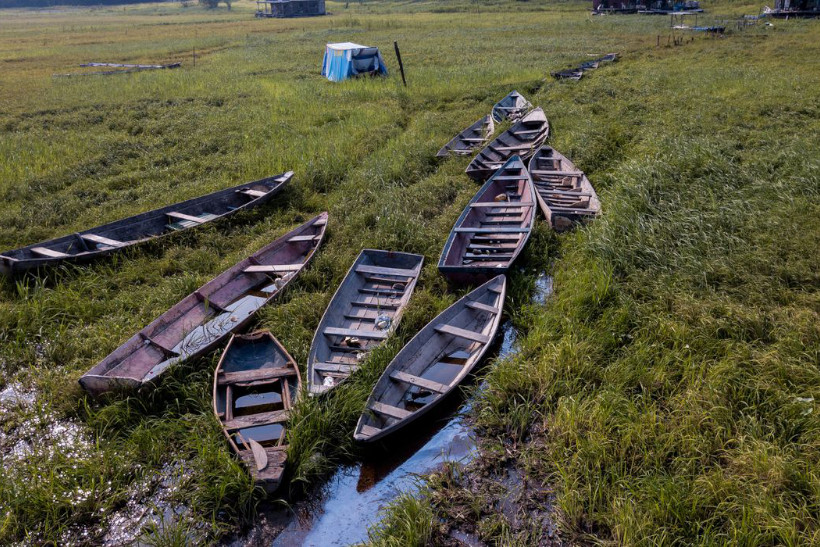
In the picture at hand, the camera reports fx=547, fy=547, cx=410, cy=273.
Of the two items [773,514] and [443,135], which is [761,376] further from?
[443,135]

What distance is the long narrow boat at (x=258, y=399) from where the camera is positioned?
15.8 feet

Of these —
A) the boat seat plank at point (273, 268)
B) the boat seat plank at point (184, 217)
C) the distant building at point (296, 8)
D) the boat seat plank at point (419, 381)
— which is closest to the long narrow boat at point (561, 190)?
the boat seat plank at point (273, 268)

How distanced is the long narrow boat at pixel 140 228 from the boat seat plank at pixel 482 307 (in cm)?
503

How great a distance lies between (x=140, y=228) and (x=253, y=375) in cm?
493

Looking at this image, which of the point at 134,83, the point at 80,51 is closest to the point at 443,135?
the point at 134,83

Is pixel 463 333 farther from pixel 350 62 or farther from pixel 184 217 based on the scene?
pixel 350 62

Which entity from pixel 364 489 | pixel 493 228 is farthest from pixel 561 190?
pixel 364 489

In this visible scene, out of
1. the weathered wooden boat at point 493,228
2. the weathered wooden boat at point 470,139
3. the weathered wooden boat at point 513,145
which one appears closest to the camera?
the weathered wooden boat at point 493,228

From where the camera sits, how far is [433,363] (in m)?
6.41

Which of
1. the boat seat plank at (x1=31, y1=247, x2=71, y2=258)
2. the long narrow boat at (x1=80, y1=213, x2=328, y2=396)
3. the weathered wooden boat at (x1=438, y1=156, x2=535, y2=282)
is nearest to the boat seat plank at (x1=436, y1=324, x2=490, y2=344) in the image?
the weathered wooden boat at (x1=438, y1=156, x2=535, y2=282)

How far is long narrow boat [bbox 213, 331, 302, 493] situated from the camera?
15.8 feet

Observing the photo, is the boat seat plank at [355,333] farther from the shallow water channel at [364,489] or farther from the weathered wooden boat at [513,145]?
the weathered wooden boat at [513,145]

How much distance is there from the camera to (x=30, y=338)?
6.82m

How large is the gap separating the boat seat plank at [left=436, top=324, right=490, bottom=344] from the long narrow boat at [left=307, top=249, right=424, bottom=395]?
1.92ft
